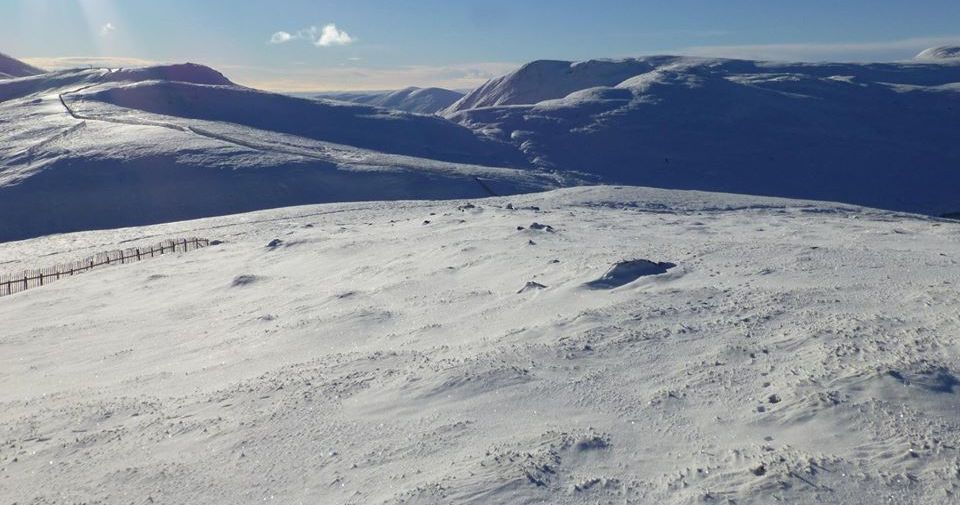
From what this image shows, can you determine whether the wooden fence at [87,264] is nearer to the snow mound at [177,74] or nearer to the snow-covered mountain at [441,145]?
the snow-covered mountain at [441,145]

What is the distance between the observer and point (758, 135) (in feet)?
199

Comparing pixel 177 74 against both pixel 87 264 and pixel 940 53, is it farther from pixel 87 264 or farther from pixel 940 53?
pixel 940 53

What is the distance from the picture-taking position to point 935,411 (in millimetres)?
7098

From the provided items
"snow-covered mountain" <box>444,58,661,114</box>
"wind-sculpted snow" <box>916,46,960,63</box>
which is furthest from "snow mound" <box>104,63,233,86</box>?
"wind-sculpted snow" <box>916,46,960,63</box>

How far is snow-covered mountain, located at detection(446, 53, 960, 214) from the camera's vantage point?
52.6 meters

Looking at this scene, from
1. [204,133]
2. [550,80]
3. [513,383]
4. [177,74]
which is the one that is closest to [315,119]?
[204,133]

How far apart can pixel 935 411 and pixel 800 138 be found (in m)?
56.9

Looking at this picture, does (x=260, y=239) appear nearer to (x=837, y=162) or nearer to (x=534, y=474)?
(x=534, y=474)

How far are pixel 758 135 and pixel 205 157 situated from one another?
124 feet

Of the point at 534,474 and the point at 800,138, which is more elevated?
the point at 534,474

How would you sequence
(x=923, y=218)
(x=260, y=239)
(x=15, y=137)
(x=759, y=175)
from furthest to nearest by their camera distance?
(x=759, y=175) < (x=15, y=137) < (x=923, y=218) < (x=260, y=239)

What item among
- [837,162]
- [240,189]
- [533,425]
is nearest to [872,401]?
[533,425]

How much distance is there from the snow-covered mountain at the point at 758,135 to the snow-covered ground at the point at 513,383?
38783 mm

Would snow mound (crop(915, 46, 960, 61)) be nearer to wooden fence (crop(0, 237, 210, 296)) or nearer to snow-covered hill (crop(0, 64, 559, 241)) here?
snow-covered hill (crop(0, 64, 559, 241))
